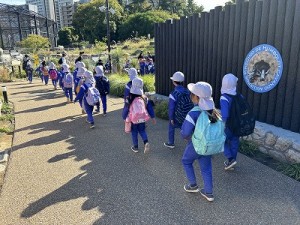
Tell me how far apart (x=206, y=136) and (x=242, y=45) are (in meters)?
3.46

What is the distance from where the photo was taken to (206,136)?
369 cm

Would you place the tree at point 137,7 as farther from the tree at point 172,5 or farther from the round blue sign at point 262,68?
the round blue sign at point 262,68

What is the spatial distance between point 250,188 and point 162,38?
610 cm

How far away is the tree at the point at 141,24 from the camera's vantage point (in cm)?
4984

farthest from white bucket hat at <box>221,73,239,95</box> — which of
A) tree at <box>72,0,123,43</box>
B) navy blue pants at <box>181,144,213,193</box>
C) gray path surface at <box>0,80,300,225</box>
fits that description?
tree at <box>72,0,123,43</box>

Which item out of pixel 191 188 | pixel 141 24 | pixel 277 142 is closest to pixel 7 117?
pixel 191 188

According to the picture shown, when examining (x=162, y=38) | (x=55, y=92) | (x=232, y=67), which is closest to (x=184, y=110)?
(x=232, y=67)

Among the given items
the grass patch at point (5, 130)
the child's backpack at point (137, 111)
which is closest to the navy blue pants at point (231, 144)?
the child's backpack at point (137, 111)

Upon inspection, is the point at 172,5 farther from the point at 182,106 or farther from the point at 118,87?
the point at 182,106

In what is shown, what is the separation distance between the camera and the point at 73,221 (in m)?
3.78

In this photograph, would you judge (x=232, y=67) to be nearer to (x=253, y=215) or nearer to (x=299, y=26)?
(x=299, y=26)

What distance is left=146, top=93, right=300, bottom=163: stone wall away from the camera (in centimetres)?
502

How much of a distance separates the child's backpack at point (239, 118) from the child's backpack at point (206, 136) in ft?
2.76

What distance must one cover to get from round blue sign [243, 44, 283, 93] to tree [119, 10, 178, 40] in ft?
148
